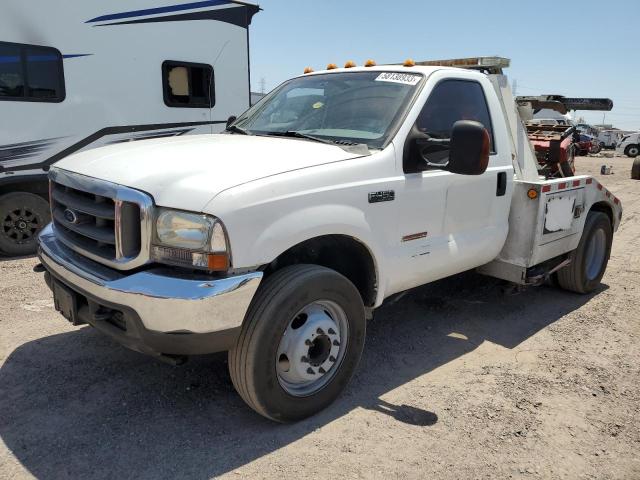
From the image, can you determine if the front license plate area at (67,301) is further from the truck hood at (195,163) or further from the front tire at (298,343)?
the front tire at (298,343)

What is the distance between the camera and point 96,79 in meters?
6.96

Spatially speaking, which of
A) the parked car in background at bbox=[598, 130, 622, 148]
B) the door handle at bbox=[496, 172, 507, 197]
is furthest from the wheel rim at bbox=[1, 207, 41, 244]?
the parked car in background at bbox=[598, 130, 622, 148]

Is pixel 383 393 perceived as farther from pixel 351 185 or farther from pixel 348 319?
pixel 351 185

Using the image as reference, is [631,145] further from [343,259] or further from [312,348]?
[312,348]

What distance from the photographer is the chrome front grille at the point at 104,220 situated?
103 inches

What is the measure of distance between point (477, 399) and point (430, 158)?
160 centimetres

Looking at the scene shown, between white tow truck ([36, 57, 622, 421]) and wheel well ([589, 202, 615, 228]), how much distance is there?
138 centimetres

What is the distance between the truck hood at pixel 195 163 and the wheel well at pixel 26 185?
3.64m

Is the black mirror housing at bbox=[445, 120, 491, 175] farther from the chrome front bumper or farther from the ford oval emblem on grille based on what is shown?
the ford oval emblem on grille

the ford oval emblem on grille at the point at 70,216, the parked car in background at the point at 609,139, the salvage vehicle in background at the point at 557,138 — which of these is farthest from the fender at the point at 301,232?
the parked car in background at the point at 609,139

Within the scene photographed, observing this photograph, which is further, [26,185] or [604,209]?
[26,185]

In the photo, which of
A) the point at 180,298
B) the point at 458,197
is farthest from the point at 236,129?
the point at 180,298

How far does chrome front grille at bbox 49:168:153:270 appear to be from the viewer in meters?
2.61

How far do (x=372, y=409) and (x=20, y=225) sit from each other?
5.38 m
